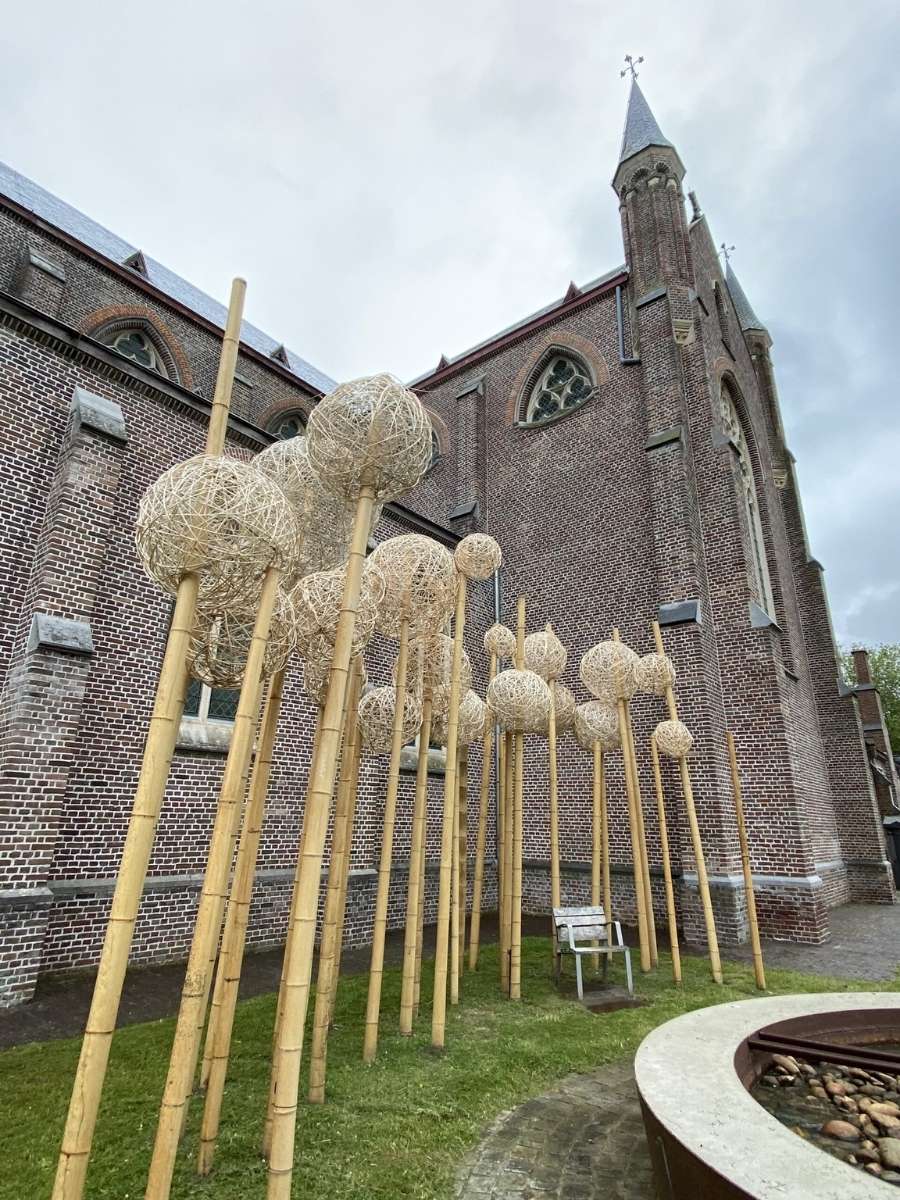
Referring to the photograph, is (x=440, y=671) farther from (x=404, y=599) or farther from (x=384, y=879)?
(x=384, y=879)

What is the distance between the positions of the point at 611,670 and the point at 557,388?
9774 millimetres

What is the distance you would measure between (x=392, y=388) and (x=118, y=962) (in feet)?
8.30

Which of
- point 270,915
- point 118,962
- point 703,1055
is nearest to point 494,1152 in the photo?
point 703,1055

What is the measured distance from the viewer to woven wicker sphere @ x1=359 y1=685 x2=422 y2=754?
4824 mm

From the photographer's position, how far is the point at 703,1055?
303 centimetres

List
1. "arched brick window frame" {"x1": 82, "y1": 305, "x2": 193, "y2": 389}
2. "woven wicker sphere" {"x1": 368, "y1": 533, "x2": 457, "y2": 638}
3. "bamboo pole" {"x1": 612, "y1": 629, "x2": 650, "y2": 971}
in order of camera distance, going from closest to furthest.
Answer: "woven wicker sphere" {"x1": 368, "y1": 533, "x2": 457, "y2": 638} → "bamboo pole" {"x1": 612, "y1": 629, "x2": 650, "y2": 971} → "arched brick window frame" {"x1": 82, "y1": 305, "x2": 193, "y2": 389}

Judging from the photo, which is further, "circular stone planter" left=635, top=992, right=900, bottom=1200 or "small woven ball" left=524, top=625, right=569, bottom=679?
"small woven ball" left=524, top=625, right=569, bottom=679

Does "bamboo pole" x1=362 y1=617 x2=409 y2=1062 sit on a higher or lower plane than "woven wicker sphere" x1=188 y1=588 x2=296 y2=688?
lower

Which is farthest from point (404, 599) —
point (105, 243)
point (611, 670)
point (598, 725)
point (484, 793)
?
point (105, 243)

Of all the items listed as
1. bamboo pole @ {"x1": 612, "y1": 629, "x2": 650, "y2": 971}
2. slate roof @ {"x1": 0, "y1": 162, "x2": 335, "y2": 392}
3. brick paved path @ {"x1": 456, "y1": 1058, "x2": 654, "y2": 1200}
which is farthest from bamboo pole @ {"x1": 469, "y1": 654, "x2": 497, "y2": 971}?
slate roof @ {"x1": 0, "y1": 162, "x2": 335, "y2": 392}

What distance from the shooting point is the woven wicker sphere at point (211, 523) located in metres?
2.39

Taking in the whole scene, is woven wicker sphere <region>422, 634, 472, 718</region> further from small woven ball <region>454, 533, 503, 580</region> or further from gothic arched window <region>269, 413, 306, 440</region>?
gothic arched window <region>269, 413, 306, 440</region>

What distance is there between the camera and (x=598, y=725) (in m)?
7.02

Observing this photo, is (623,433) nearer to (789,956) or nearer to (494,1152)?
(789,956)
